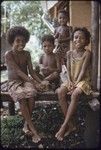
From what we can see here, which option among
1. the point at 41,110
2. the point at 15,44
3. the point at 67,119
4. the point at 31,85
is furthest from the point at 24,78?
the point at 41,110

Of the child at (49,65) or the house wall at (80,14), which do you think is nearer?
the child at (49,65)

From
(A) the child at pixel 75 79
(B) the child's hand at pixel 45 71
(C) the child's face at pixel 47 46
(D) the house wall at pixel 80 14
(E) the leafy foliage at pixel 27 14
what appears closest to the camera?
(A) the child at pixel 75 79

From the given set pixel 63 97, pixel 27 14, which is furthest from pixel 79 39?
pixel 27 14

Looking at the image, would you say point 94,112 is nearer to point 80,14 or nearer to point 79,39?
point 79,39

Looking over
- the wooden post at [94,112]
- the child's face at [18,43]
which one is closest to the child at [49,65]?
the child's face at [18,43]

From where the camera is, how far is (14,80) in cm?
562

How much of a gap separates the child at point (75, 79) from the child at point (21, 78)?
0.39 metres

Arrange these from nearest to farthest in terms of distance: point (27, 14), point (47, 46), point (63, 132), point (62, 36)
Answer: point (63, 132), point (47, 46), point (62, 36), point (27, 14)

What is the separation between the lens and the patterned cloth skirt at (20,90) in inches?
208

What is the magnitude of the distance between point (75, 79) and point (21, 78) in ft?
2.50

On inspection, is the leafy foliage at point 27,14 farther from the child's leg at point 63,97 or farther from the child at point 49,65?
the child's leg at point 63,97

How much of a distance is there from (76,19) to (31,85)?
4591 mm

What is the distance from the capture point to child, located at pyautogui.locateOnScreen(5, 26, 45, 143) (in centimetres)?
532

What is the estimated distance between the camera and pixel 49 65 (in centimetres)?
615
